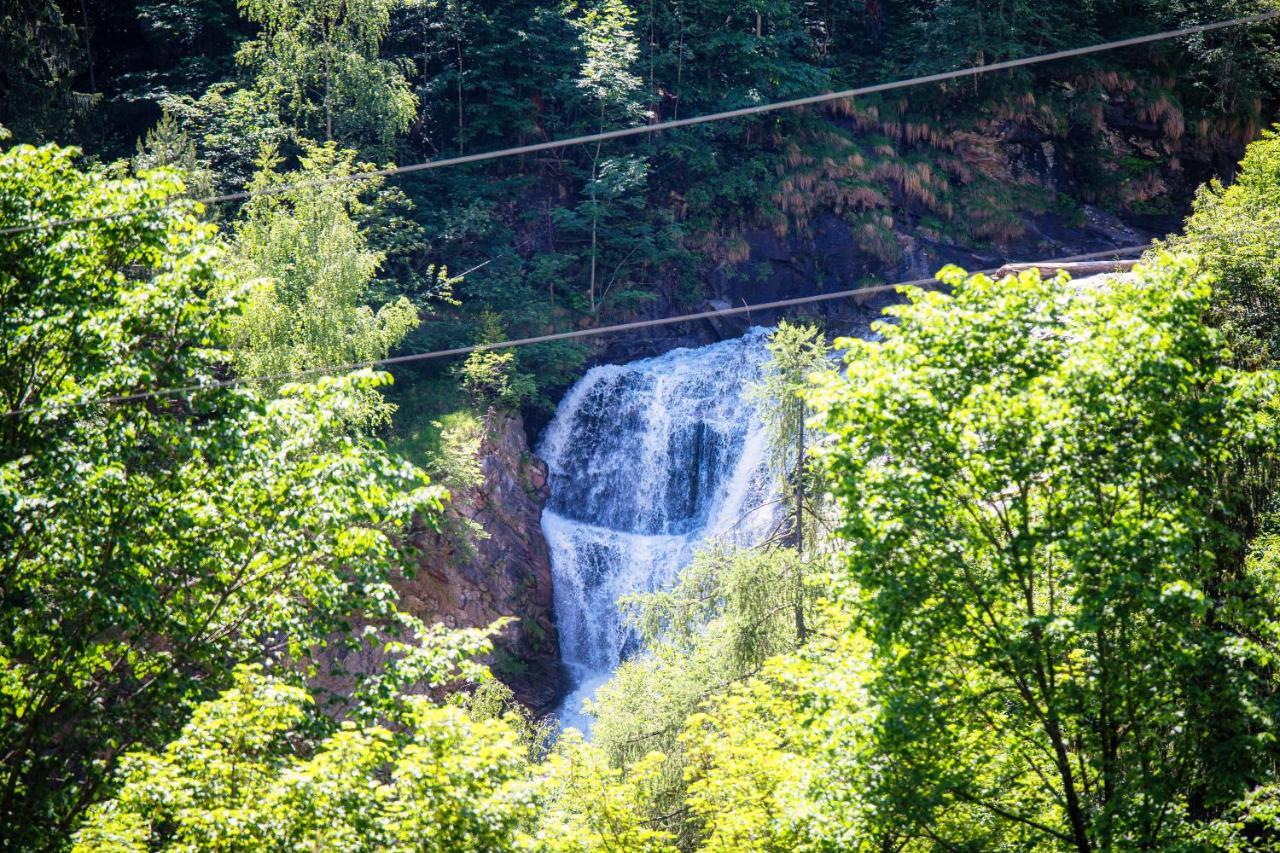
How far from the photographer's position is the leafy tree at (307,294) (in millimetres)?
22547

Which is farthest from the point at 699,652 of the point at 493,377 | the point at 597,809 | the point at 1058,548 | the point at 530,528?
the point at 493,377

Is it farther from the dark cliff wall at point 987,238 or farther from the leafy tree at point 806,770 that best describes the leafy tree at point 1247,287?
the dark cliff wall at point 987,238

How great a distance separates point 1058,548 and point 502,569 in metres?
19.3

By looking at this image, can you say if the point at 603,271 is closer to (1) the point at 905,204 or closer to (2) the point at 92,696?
(1) the point at 905,204

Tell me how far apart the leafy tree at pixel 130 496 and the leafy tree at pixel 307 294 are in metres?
9.50

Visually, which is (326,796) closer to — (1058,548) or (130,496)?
(130,496)

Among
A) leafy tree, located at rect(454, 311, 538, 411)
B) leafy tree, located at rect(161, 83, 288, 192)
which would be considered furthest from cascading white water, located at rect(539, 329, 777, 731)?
leafy tree, located at rect(161, 83, 288, 192)

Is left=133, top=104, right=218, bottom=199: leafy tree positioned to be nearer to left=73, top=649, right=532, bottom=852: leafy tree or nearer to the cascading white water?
the cascading white water

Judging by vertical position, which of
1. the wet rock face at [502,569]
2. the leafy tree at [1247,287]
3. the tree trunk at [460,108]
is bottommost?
the wet rock face at [502,569]

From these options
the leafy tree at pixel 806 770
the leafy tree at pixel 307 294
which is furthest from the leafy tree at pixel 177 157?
the leafy tree at pixel 806 770

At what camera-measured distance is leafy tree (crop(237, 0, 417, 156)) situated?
29297 mm

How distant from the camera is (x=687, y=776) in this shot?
17281mm

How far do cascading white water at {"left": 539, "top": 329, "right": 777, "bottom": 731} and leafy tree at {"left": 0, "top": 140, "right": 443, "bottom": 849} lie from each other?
15.7m

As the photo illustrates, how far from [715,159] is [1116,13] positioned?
16.3m
